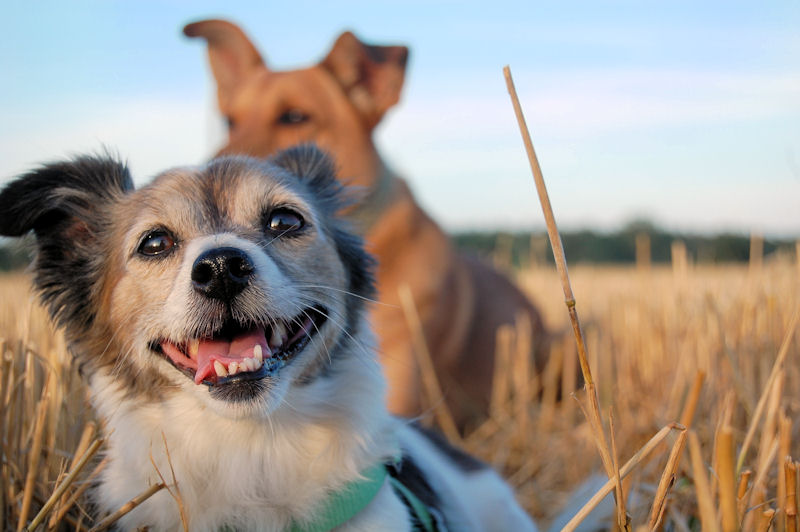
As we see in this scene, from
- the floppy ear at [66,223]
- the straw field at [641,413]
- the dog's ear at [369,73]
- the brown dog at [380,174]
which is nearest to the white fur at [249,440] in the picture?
the straw field at [641,413]

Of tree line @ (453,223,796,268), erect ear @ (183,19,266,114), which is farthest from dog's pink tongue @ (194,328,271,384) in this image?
tree line @ (453,223,796,268)

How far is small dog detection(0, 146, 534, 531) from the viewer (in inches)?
76.2

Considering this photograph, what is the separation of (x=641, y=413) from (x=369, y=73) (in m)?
3.02

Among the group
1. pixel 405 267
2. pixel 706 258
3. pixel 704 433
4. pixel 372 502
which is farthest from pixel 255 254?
pixel 706 258

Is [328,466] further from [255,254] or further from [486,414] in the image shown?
[486,414]

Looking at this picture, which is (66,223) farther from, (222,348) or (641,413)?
(641,413)

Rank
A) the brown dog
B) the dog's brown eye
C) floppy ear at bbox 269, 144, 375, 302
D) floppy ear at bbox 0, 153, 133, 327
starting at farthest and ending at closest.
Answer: the brown dog, floppy ear at bbox 269, 144, 375, 302, the dog's brown eye, floppy ear at bbox 0, 153, 133, 327

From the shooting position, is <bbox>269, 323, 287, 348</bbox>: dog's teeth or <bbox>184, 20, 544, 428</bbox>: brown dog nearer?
<bbox>269, 323, 287, 348</bbox>: dog's teeth

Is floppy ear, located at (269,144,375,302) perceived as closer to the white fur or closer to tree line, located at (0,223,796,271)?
the white fur

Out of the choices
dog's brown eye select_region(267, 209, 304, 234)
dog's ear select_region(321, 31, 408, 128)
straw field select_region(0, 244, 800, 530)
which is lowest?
straw field select_region(0, 244, 800, 530)

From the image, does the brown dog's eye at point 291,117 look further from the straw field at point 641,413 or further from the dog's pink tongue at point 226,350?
the dog's pink tongue at point 226,350

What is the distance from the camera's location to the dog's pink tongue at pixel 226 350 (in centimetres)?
189

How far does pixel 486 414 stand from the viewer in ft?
15.9

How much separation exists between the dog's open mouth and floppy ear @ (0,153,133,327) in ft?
1.56
